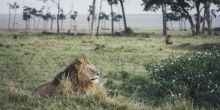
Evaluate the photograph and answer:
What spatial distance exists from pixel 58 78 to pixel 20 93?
2.70 feet

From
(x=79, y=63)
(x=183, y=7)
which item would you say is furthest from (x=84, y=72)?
(x=183, y=7)

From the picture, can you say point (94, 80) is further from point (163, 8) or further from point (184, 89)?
point (163, 8)

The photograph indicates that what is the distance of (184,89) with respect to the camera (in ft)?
28.6

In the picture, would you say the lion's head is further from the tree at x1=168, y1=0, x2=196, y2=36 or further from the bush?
the tree at x1=168, y1=0, x2=196, y2=36

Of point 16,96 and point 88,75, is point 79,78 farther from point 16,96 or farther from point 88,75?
point 16,96

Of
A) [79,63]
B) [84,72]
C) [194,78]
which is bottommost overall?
[194,78]

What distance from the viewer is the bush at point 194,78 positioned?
8.68 m

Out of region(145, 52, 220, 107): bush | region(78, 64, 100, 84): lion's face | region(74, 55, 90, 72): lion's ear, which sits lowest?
region(145, 52, 220, 107): bush

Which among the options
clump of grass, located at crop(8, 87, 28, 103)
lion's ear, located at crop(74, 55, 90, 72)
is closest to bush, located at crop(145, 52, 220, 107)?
lion's ear, located at crop(74, 55, 90, 72)

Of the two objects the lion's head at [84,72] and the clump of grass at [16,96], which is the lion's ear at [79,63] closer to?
the lion's head at [84,72]

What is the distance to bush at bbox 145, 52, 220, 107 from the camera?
868 cm

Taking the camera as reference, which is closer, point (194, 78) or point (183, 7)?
point (194, 78)

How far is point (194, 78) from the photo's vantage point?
9320mm

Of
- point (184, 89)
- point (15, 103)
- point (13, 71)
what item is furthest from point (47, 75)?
point (15, 103)
